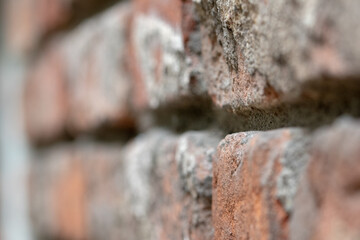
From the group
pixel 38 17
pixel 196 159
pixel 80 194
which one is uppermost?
pixel 38 17

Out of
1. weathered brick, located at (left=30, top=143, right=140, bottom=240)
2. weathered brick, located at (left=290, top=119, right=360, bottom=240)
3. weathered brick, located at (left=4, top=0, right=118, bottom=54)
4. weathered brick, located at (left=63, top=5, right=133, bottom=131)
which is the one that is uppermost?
weathered brick, located at (left=4, top=0, right=118, bottom=54)

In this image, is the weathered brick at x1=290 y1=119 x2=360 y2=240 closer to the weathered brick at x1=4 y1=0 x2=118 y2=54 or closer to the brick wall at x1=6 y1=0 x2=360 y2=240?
the brick wall at x1=6 y1=0 x2=360 y2=240

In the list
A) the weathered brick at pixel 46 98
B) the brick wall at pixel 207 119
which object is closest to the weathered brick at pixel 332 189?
the brick wall at pixel 207 119

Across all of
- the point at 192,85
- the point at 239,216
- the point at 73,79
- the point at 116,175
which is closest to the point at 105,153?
the point at 116,175

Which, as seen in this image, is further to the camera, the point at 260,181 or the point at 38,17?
the point at 38,17

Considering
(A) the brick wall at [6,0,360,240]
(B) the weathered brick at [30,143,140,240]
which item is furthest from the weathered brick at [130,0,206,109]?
(B) the weathered brick at [30,143,140,240]

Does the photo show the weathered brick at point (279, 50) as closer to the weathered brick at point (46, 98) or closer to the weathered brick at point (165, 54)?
the weathered brick at point (165, 54)

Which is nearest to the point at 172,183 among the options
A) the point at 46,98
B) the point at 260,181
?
the point at 260,181

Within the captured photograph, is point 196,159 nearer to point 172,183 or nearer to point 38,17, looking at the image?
point 172,183
